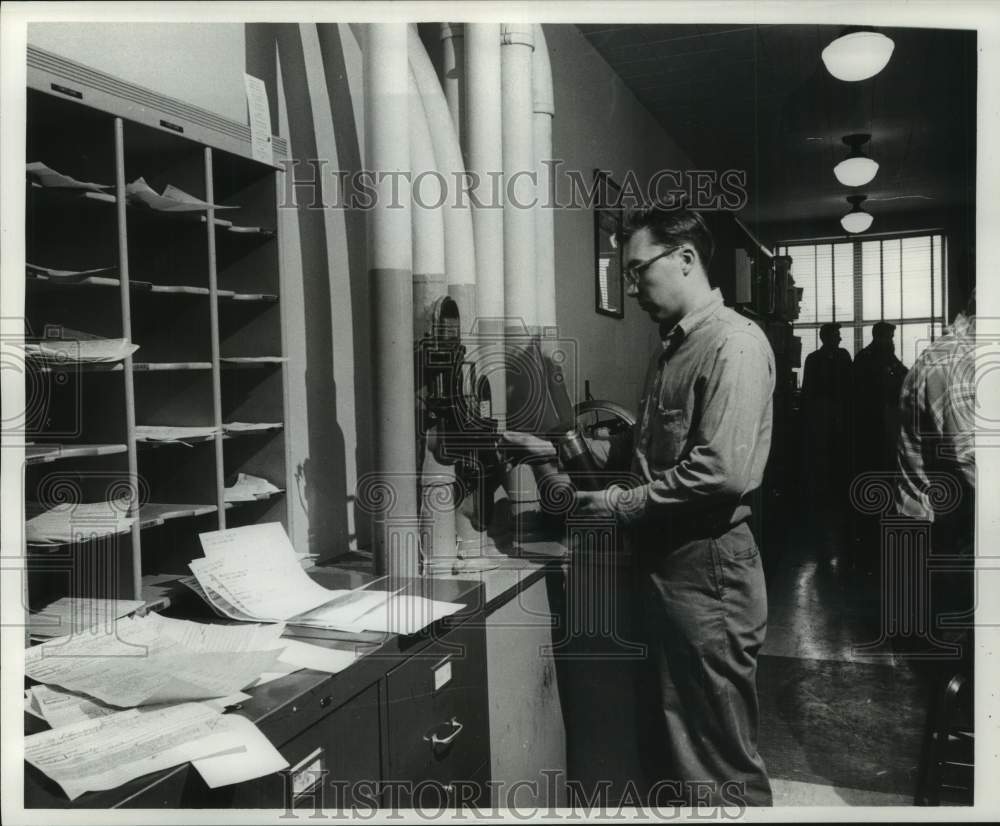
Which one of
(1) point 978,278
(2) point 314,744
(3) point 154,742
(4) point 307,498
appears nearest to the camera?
(3) point 154,742

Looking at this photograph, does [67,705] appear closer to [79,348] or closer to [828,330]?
[79,348]

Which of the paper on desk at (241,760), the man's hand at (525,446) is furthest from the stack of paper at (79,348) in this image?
the man's hand at (525,446)

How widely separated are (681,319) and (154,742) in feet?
4.48

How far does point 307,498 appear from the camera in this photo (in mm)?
2020

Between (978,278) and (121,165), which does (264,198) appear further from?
(978,278)

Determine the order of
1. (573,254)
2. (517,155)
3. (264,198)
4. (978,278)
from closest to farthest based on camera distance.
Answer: (978,278) < (264,198) < (517,155) < (573,254)

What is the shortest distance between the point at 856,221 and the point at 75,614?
2.10 meters

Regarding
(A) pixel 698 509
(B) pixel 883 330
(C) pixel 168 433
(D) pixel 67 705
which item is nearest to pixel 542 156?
(B) pixel 883 330

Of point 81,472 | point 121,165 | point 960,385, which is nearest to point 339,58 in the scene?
point 121,165

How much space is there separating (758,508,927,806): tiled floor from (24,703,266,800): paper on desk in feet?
5.72

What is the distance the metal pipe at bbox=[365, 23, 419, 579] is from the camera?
1686 millimetres

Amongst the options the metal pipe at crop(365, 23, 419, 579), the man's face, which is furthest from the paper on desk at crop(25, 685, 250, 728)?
the man's face

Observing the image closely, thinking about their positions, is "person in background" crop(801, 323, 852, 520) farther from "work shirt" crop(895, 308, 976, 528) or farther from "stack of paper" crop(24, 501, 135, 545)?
"stack of paper" crop(24, 501, 135, 545)

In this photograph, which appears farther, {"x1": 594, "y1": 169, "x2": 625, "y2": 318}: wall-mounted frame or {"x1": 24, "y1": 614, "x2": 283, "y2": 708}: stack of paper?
{"x1": 594, "y1": 169, "x2": 625, "y2": 318}: wall-mounted frame
